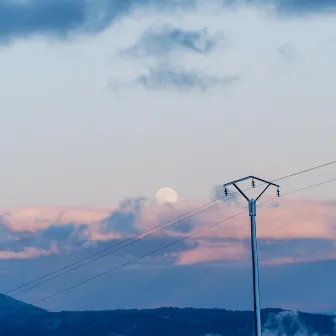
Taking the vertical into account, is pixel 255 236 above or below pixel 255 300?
above

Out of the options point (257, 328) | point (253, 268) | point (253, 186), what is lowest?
point (257, 328)

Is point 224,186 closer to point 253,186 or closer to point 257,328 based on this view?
point 253,186

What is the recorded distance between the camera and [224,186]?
347 ft

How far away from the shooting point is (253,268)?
356ft

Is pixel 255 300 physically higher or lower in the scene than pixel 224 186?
lower

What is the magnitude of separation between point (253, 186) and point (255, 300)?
13406 mm

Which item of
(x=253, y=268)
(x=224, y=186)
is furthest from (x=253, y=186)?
(x=253, y=268)

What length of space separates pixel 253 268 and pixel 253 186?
414 inches

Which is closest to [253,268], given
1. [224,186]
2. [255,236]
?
[255,236]

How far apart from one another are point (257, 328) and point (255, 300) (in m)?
3.15

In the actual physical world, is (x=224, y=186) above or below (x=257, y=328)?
above

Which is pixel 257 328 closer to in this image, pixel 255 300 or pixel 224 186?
pixel 255 300

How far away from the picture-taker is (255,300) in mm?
107188

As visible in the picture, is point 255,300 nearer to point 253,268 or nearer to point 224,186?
point 253,268
